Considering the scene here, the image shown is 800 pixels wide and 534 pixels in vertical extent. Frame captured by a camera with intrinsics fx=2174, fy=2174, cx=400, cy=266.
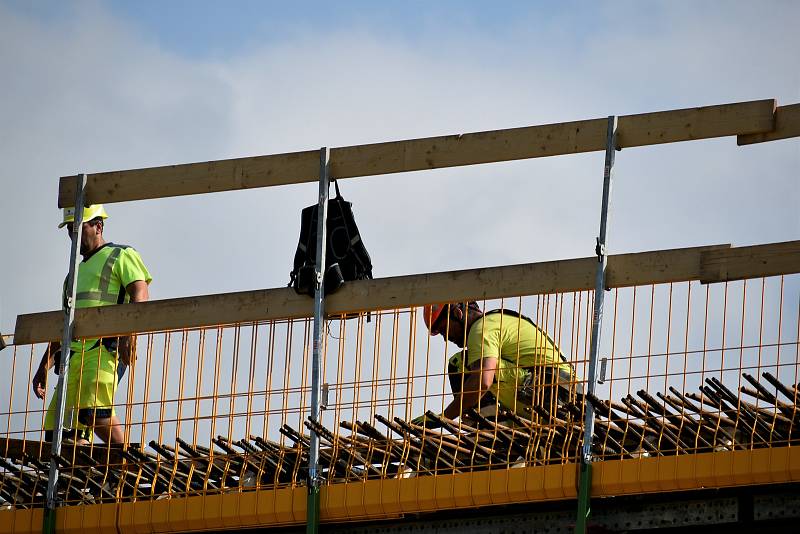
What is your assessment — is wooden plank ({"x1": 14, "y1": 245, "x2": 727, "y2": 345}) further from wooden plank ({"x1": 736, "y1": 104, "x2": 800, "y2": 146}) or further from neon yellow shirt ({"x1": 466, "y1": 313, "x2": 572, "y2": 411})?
wooden plank ({"x1": 736, "y1": 104, "x2": 800, "y2": 146})

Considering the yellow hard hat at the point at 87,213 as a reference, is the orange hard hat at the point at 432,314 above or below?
below

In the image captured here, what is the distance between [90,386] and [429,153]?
360 cm

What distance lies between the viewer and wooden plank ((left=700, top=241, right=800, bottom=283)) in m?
15.2

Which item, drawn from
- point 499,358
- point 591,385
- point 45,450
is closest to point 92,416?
point 45,450

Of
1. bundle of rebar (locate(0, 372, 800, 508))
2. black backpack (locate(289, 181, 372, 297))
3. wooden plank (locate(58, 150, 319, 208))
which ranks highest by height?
wooden plank (locate(58, 150, 319, 208))

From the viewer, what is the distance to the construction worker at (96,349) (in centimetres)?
1777

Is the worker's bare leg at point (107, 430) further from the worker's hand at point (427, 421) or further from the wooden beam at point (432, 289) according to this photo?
the worker's hand at point (427, 421)

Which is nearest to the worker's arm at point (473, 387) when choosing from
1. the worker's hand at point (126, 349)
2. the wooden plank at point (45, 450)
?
the wooden plank at point (45, 450)

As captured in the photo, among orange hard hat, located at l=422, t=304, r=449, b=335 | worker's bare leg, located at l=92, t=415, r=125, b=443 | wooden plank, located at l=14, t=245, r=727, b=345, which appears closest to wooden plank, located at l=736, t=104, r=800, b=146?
wooden plank, located at l=14, t=245, r=727, b=345

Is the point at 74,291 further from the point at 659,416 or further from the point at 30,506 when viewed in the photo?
the point at 659,416

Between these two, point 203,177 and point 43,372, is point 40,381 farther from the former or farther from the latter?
point 203,177

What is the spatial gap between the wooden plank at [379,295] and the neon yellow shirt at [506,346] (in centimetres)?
46

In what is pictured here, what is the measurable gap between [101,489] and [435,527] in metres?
2.87

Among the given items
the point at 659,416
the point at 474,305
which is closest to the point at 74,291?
the point at 474,305
